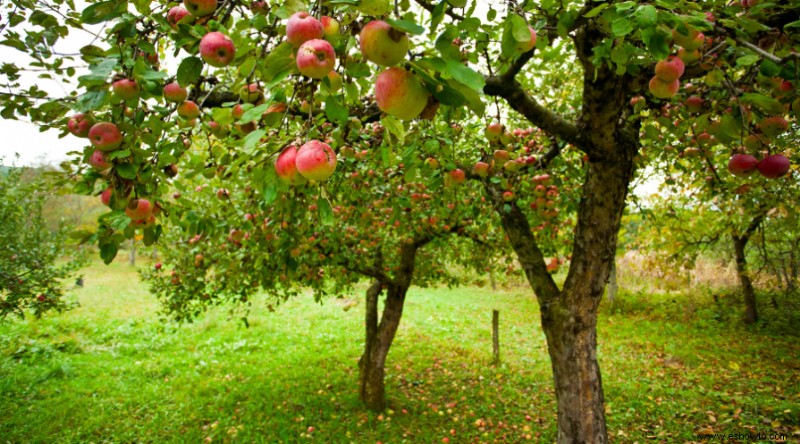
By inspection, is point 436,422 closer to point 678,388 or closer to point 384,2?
point 678,388

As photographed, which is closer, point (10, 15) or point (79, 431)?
point (10, 15)

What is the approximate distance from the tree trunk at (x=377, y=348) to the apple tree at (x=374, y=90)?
134 inches

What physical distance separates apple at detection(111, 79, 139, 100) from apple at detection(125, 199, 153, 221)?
38 centimetres

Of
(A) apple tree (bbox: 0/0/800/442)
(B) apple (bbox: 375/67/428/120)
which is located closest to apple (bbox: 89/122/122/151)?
(A) apple tree (bbox: 0/0/800/442)

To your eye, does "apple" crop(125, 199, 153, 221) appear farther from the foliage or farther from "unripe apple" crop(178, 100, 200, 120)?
the foliage

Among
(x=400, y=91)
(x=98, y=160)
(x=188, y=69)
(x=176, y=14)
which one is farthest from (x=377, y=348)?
(x=400, y=91)

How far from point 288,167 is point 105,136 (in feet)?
2.32

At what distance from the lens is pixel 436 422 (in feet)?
18.9

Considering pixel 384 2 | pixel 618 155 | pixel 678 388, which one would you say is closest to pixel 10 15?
pixel 384 2

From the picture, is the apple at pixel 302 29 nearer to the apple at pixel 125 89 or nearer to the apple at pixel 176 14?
the apple at pixel 125 89

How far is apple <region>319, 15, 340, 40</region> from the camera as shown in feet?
3.08

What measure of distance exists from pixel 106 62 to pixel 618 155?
314 cm

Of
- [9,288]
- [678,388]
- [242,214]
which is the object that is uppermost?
[242,214]

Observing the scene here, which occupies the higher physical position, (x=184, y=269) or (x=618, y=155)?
(x=618, y=155)
